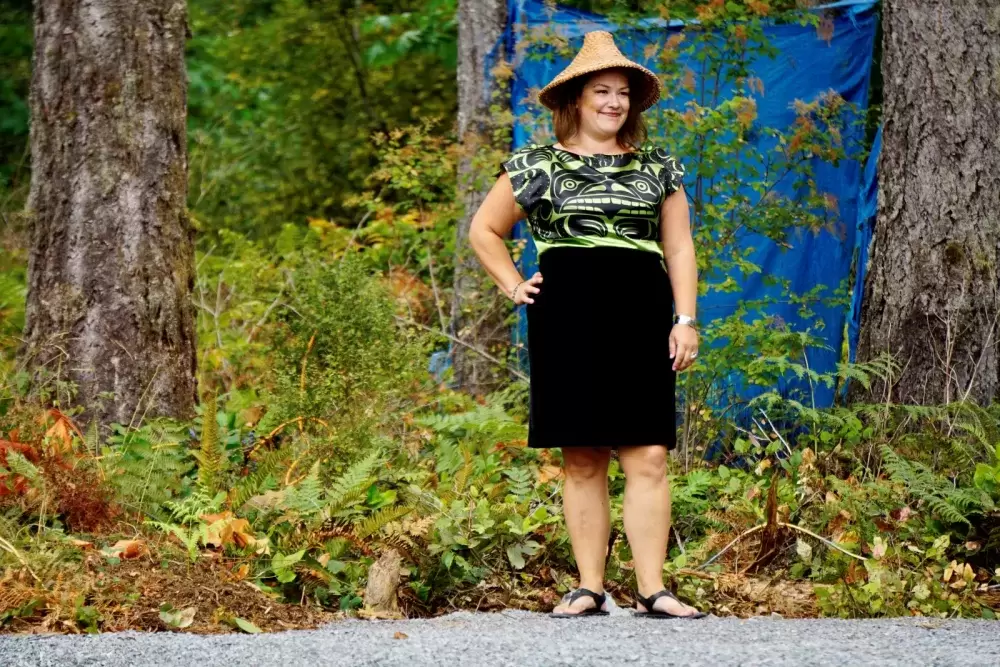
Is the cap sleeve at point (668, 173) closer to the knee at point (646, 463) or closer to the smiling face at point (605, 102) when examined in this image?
the smiling face at point (605, 102)

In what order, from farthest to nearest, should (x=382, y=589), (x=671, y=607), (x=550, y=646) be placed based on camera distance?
(x=382, y=589) → (x=671, y=607) → (x=550, y=646)

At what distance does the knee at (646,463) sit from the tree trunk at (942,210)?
2.82 metres

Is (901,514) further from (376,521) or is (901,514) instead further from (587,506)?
(376,521)

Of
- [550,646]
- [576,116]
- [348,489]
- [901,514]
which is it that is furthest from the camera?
[901,514]

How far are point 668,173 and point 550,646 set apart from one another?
181 cm

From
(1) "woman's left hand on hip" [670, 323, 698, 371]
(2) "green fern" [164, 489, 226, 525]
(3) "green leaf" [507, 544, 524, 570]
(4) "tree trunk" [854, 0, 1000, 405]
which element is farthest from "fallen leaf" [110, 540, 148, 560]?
(4) "tree trunk" [854, 0, 1000, 405]

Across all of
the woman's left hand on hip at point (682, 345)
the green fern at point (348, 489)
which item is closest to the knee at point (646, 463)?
the woman's left hand on hip at point (682, 345)

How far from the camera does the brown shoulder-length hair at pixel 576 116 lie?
528 centimetres

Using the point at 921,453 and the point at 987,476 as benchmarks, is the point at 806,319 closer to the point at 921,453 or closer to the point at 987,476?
the point at 921,453

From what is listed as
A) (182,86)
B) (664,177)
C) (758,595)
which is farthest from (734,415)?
(182,86)

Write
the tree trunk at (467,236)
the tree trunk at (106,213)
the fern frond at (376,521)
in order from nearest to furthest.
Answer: the fern frond at (376,521), the tree trunk at (106,213), the tree trunk at (467,236)

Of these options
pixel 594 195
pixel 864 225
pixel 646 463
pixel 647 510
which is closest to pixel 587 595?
pixel 647 510

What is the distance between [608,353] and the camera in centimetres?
507

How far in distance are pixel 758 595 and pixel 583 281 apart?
158 cm
